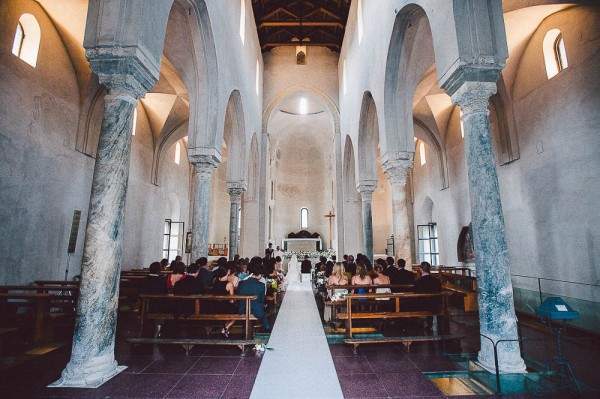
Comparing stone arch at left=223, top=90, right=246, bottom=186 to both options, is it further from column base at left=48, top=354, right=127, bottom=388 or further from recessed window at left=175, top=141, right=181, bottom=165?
column base at left=48, top=354, right=127, bottom=388

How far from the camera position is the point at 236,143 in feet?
47.2

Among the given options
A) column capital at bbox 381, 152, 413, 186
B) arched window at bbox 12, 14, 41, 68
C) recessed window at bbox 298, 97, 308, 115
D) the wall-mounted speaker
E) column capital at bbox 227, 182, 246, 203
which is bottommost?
the wall-mounted speaker

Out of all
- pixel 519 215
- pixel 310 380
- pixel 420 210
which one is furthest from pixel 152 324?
Answer: pixel 420 210

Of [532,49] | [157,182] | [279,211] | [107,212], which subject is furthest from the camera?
[279,211]

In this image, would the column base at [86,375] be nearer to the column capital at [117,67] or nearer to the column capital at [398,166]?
the column capital at [117,67]

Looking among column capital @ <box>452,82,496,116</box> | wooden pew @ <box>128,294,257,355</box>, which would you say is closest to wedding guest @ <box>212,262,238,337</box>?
wooden pew @ <box>128,294,257,355</box>

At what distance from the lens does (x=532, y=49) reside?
33.0ft

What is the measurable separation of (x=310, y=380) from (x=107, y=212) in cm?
361

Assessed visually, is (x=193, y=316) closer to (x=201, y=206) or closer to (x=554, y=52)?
(x=201, y=206)

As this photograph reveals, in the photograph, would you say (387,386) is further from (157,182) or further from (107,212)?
(157,182)

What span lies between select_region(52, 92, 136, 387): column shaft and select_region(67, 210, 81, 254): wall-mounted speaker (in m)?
A: 7.65

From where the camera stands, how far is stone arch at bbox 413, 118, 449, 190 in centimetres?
1650

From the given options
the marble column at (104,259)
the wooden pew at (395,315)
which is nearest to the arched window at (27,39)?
the marble column at (104,259)

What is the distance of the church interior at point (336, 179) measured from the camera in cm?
435
